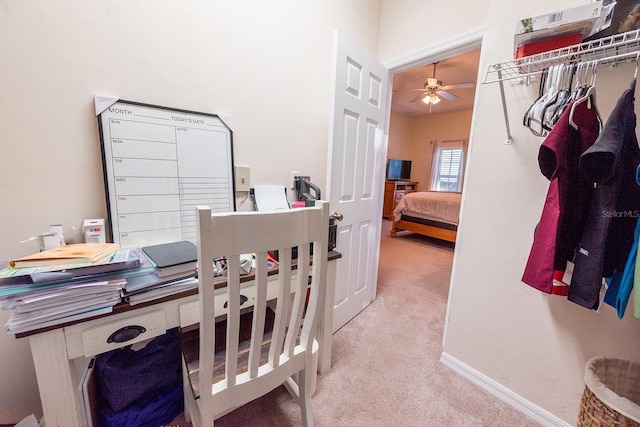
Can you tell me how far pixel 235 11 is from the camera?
132 centimetres

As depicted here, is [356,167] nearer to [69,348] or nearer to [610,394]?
[610,394]

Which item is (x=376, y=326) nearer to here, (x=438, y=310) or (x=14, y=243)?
(x=438, y=310)

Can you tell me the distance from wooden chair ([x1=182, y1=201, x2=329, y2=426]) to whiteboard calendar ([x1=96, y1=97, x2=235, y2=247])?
510mm

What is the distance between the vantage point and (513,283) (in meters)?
1.27

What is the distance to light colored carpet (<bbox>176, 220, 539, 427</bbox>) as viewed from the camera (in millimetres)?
1186

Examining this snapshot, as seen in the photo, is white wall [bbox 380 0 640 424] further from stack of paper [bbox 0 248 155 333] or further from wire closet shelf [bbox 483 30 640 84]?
stack of paper [bbox 0 248 155 333]

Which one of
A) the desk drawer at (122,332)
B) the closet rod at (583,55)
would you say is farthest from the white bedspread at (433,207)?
the desk drawer at (122,332)

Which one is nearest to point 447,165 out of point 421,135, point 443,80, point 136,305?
point 421,135

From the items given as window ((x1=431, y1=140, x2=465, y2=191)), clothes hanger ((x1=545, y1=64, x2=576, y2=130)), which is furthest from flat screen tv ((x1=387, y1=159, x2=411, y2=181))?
clothes hanger ((x1=545, y1=64, x2=576, y2=130))

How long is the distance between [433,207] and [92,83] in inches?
160

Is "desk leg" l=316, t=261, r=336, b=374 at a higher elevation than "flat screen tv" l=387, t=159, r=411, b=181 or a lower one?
lower

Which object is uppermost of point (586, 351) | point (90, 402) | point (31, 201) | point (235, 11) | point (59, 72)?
point (235, 11)

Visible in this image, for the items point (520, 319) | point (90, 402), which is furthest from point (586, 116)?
point (90, 402)

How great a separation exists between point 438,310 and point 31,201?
2.63 m
